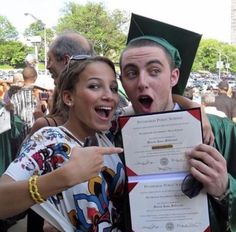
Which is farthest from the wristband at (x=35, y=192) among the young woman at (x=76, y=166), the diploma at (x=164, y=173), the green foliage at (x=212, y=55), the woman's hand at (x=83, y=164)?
the green foliage at (x=212, y=55)

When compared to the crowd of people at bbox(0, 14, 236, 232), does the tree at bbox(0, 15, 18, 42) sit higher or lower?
higher

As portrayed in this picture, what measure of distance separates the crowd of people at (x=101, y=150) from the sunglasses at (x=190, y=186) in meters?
0.03

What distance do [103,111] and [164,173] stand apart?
1.28 feet

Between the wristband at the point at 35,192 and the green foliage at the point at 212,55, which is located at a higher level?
the green foliage at the point at 212,55

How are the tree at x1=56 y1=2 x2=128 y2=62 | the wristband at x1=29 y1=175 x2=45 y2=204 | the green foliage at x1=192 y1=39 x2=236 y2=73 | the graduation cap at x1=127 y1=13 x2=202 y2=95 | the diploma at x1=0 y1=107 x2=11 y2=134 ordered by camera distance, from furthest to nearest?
the green foliage at x1=192 y1=39 x2=236 y2=73 < the tree at x1=56 y1=2 x2=128 y2=62 < the diploma at x1=0 y1=107 x2=11 y2=134 < the graduation cap at x1=127 y1=13 x2=202 y2=95 < the wristband at x1=29 y1=175 x2=45 y2=204

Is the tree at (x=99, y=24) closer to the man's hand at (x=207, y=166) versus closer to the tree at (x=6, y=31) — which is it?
the tree at (x=6, y=31)

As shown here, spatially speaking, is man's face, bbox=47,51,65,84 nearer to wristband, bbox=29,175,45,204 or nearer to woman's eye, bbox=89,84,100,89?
woman's eye, bbox=89,84,100,89

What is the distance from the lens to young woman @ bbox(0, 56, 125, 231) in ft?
4.88

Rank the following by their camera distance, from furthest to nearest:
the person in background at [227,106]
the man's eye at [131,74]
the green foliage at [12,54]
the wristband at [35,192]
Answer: the green foliage at [12,54]
the person in background at [227,106]
the man's eye at [131,74]
the wristband at [35,192]

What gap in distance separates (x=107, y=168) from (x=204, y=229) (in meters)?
0.44

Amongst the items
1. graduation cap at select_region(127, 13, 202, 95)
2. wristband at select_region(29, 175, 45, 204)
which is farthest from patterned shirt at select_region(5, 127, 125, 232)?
graduation cap at select_region(127, 13, 202, 95)

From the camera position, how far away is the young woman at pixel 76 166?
1.49 metres

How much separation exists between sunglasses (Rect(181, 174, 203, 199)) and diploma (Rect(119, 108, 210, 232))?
0.03 m

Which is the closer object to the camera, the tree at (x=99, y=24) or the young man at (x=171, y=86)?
the young man at (x=171, y=86)
